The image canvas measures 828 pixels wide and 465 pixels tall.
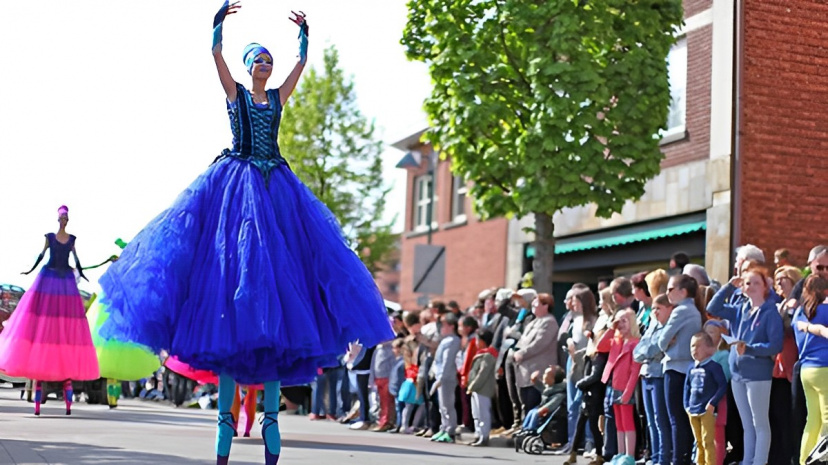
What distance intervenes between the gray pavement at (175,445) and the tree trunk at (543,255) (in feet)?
13.4

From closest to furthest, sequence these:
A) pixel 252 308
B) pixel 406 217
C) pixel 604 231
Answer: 1. pixel 252 308
2. pixel 604 231
3. pixel 406 217

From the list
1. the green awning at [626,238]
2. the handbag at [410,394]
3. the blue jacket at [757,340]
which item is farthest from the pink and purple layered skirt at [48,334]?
the blue jacket at [757,340]

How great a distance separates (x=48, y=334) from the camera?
16.4m

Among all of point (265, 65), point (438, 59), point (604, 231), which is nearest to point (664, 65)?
point (438, 59)

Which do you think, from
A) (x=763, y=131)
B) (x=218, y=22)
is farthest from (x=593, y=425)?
(x=763, y=131)

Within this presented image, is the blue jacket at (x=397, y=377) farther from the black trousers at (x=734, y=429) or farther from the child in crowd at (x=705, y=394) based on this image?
the child in crowd at (x=705, y=394)

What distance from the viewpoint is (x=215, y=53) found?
8062 millimetres

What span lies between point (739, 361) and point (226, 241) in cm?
530

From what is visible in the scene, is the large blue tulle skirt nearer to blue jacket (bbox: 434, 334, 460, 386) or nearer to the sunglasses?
the sunglasses

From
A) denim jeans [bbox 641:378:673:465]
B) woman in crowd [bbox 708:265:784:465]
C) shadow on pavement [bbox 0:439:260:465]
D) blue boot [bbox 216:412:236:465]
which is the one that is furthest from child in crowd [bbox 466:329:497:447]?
blue boot [bbox 216:412:236:465]

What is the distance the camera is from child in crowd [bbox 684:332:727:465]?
11.2 metres

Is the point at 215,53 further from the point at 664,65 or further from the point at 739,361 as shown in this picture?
the point at 664,65

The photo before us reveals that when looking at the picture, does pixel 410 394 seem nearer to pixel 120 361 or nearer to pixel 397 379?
pixel 397 379

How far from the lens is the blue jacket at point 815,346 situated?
1038cm
